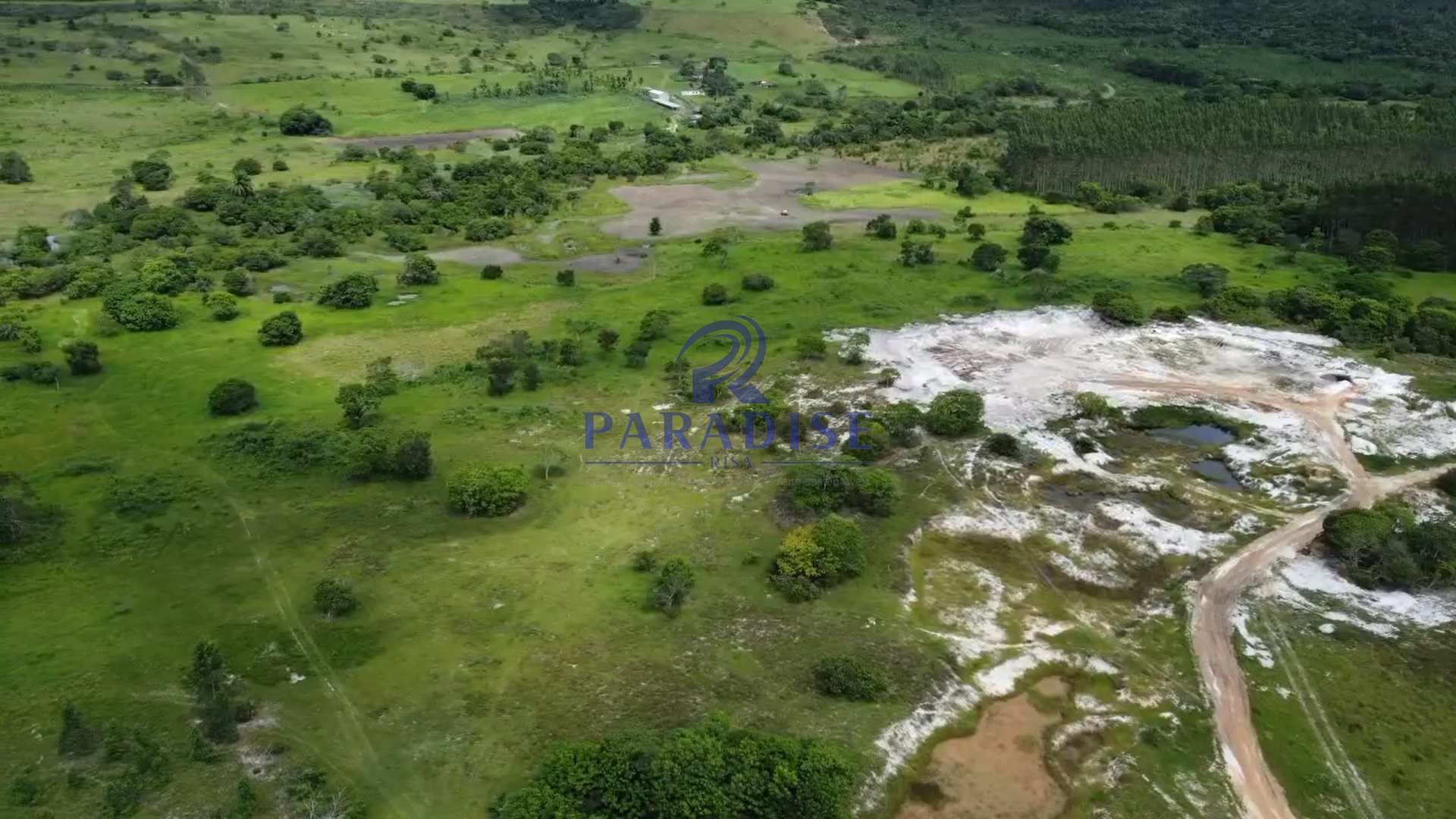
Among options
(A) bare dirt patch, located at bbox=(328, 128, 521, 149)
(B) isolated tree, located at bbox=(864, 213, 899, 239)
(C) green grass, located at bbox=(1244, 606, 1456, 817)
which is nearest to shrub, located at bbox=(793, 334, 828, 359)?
(B) isolated tree, located at bbox=(864, 213, 899, 239)

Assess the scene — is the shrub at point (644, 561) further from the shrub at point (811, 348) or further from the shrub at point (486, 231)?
the shrub at point (486, 231)

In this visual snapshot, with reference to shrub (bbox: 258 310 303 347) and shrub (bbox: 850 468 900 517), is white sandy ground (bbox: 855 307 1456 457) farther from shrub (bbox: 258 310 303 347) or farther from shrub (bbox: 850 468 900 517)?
shrub (bbox: 258 310 303 347)

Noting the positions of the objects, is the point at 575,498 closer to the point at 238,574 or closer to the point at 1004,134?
the point at 238,574

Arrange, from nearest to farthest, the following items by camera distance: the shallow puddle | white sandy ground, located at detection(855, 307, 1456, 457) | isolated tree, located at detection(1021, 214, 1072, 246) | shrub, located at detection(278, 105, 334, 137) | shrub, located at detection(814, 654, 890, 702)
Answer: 1. shrub, located at detection(814, 654, 890, 702)
2. the shallow puddle
3. white sandy ground, located at detection(855, 307, 1456, 457)
4. isolated tree, located at detection(1021, 214, 1072, 246)
5. shrub, located at detection(278, 105, 334, 137)

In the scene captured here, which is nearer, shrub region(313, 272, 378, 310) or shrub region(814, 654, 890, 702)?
shrub region(814, 654, 890, 702)

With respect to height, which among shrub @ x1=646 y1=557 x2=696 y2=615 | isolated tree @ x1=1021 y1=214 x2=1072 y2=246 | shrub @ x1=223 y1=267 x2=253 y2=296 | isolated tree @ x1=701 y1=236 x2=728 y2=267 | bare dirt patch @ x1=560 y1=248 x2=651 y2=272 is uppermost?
isolated tree @ x1=1021 y1=214 x2=1072 y2=246

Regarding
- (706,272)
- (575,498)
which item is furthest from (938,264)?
(575,498)
